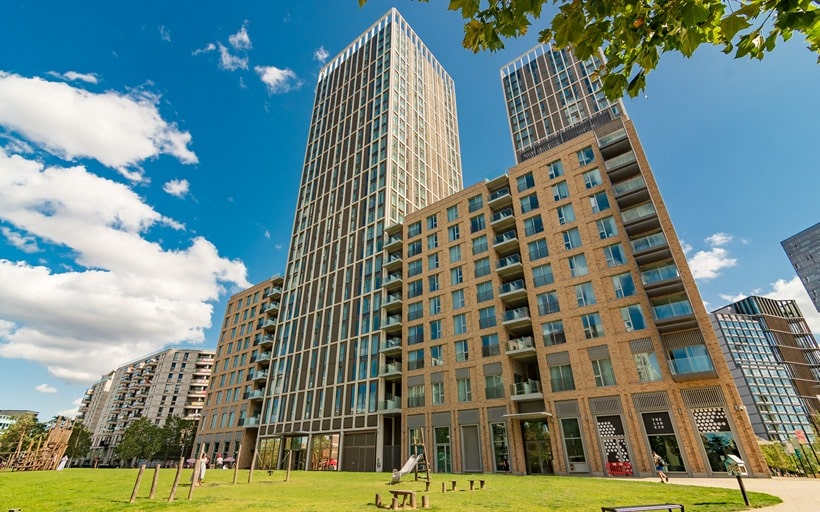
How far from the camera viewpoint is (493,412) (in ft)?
108

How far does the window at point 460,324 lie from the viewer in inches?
1492

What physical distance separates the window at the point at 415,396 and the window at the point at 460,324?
6.44 meters

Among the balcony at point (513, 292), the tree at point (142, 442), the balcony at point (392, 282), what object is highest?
the balcony at point (392, 282)

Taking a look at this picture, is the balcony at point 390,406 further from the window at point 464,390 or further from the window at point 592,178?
the window at point 592,178

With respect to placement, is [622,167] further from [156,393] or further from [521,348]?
[156,393]

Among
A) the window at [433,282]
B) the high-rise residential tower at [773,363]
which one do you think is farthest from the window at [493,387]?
the high-rise residential tower at [773,363]

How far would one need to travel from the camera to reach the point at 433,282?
4272cm

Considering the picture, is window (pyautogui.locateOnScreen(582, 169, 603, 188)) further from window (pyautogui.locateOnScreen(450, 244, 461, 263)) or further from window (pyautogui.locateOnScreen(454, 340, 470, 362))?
window (pyautogui.locateOnScreen(454, 340, 470, 362))

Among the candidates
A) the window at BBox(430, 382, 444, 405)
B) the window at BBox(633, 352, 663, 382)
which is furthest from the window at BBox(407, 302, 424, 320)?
the window at BBox(633, 352, 663, 382)

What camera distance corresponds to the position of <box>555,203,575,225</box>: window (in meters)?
35.3

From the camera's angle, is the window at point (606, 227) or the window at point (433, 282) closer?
the window at point (606, 227)

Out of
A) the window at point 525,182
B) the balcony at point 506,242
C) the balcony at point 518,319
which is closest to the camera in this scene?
the balcony at point 518,319

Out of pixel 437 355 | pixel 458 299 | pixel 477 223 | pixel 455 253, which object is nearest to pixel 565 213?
pixel 477 223

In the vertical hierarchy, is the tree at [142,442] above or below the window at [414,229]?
below
